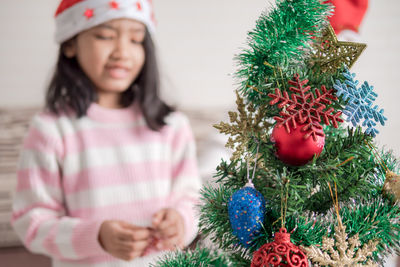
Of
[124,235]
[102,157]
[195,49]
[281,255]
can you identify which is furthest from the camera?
[195,49]

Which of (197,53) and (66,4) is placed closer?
(66,4)

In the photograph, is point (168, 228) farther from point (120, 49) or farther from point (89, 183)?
point (120, 49)

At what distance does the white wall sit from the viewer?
4.29ft

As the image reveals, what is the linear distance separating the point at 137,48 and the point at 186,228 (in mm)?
416

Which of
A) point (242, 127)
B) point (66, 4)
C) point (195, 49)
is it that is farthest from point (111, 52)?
point (195, 49)

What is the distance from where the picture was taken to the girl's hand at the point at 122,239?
708 mm

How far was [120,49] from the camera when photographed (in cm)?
77

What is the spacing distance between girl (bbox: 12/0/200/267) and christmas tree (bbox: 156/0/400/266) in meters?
0.41

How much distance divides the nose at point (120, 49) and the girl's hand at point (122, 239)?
342 millimetres

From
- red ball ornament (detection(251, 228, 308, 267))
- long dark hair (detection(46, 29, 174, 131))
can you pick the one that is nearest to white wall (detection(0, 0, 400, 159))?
long dark hair (detection(46, 29, 174, 131))

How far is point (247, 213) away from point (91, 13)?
59 centimetres

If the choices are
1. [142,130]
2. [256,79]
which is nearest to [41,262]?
[142,130]

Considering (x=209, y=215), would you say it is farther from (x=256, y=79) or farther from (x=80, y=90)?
(x=80, y=90)

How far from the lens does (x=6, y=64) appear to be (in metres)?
1.30
